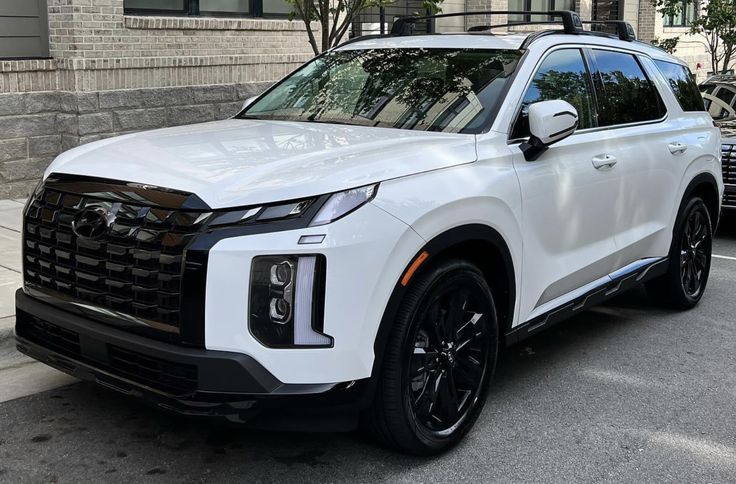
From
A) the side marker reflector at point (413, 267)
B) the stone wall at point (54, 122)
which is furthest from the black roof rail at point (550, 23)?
the stone wall at point (54, 122)

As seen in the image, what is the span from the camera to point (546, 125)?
13.3ft

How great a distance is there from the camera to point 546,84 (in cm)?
461

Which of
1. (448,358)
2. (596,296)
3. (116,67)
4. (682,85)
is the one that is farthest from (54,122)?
(448,358)

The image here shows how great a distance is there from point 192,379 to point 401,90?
2.15 m

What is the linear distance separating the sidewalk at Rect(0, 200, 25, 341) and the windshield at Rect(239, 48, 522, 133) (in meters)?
1.94

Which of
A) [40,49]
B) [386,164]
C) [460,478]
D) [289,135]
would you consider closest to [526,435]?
[460,478]

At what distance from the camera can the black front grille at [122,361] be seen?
3.12 meters

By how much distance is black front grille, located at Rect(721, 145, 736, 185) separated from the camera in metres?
8.97

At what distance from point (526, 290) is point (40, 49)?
727cm

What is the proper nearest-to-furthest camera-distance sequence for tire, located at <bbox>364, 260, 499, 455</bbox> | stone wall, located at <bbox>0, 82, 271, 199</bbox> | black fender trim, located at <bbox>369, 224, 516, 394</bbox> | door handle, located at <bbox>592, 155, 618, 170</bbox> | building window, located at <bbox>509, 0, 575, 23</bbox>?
black fender trim, located at <bbox>369, 224, 516, 394</bbox>
tire, located at <bbox>364, 260, 499, 455</bbox>
door handle, located at <bbox>592, 155, 618, 170</bbox>
stone wall, located at <bbox>0, 82, 271, 199</bbox>
building window, located at <bbox>509, 0, 575, 23</bbox>

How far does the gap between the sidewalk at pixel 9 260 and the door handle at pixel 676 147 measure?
436 cm

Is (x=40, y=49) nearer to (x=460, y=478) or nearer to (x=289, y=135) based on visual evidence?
(x=289, y=135)

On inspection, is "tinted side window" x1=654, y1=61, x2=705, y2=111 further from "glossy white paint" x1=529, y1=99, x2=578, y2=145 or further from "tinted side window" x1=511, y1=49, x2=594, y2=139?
"glossy white paint" x1=529, y1=99, x2=578, y2=145

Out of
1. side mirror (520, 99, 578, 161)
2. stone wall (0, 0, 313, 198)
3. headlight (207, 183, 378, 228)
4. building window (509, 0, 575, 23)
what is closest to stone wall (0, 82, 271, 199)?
stone wall (0, 0, 313, 198)
